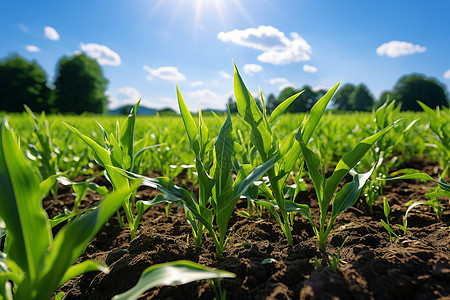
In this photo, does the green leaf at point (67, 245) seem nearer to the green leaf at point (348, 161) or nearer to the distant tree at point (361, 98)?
the green leaf at point (348, 161)

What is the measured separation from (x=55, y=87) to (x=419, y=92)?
66929 millimetres

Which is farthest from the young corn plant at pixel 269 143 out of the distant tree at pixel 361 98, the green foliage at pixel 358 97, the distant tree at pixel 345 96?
the distant tree at pixel 345 96

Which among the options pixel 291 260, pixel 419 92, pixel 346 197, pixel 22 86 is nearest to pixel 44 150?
pixel 291 260

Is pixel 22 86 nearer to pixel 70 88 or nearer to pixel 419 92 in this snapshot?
pixel 70 88

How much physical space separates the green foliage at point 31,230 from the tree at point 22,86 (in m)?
50.3

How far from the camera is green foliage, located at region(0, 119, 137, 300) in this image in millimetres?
734

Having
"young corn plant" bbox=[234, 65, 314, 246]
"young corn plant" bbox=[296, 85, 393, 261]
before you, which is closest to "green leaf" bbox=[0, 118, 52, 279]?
"young corn plant" bbox=[234, 65, 314, 246]

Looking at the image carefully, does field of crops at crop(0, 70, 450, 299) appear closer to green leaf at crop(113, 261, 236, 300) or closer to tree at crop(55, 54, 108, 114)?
green leaf at crop(113, 261, 236, 300)

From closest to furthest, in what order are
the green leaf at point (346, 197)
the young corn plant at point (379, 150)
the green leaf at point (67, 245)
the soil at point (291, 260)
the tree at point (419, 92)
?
1. the green leaf at point (67, 245)
2. the soil at point (291, 260)
3. the green leaf at point (346, 197)
4. the young corn plant at point (379, 150)
5. the tree at point (419, 92)

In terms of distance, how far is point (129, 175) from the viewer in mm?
1104

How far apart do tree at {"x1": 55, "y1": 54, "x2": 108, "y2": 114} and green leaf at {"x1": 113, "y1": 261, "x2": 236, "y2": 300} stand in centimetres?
5253

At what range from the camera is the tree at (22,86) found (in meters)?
43.0

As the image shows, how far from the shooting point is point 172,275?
2.44 feet

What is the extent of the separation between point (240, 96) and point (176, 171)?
1.54 metres
